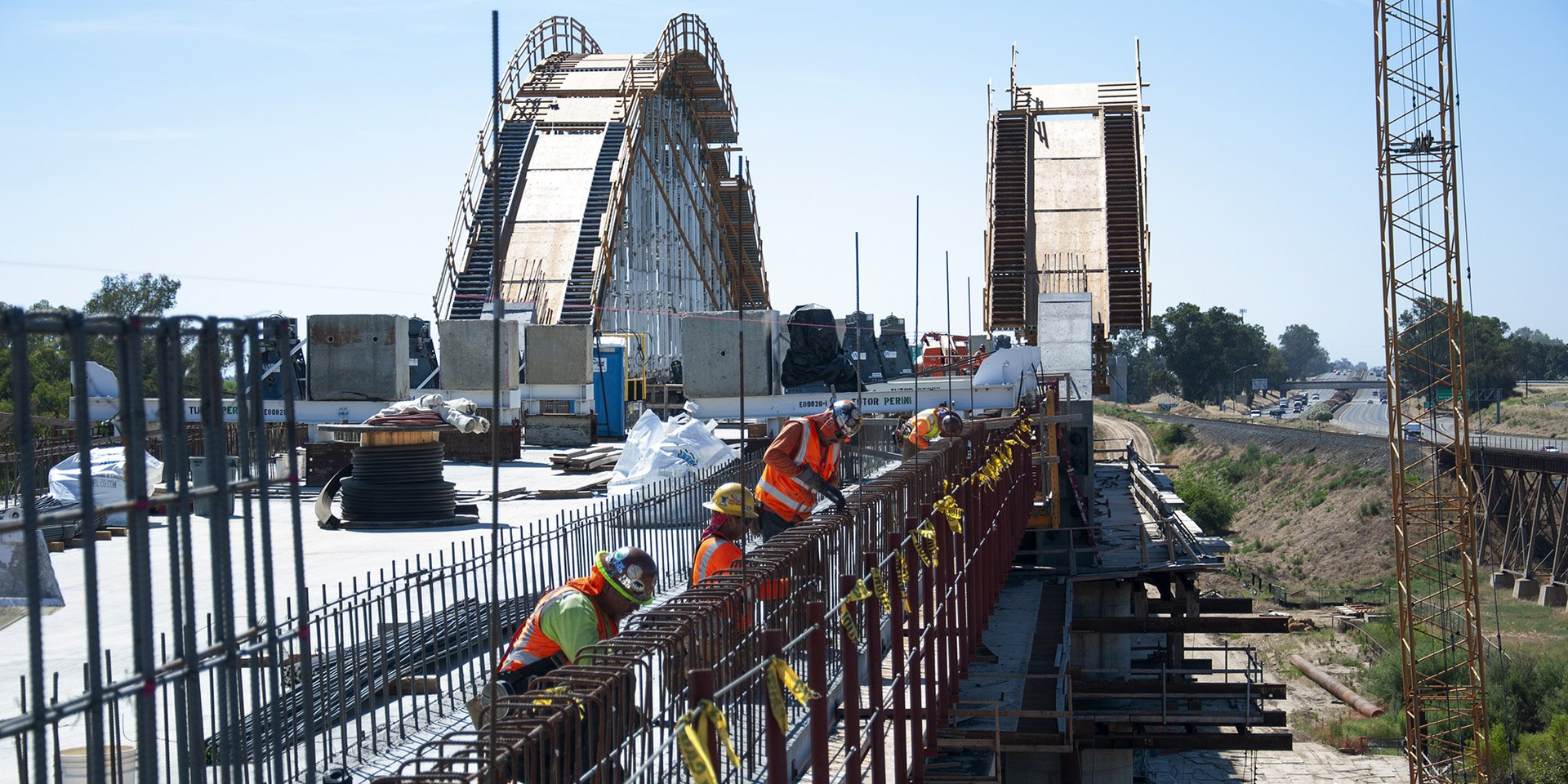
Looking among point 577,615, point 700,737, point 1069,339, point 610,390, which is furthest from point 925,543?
point 610,390

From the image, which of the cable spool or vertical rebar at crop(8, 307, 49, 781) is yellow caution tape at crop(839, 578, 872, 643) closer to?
vertical rebar at crop(8, 307, 49, 781)

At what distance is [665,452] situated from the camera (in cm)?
1998

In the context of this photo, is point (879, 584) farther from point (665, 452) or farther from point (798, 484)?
point (665, 452)

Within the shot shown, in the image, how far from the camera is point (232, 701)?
Result: 13.0 ft

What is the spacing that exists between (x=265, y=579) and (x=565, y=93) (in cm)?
4614

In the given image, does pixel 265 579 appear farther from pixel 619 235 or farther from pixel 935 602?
pixel 619 235

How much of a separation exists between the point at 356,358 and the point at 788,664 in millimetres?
19954

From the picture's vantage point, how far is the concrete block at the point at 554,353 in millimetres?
30469

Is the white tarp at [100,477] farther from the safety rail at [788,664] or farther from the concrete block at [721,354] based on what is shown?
the concrete block at [721,354]

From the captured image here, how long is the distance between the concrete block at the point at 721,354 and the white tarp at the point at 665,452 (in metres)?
4.63

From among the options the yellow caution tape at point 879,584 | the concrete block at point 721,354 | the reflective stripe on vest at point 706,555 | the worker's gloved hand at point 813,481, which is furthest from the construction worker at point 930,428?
the concrete block at point 721,354

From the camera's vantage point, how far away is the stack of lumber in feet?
82.7

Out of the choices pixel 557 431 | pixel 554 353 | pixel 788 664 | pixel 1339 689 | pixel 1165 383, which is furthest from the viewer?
pixel 1165 383

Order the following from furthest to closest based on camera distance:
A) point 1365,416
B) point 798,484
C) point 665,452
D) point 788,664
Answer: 1. point 1365,416
2. point 665,452
3. point 798,484
4. point 788,664
